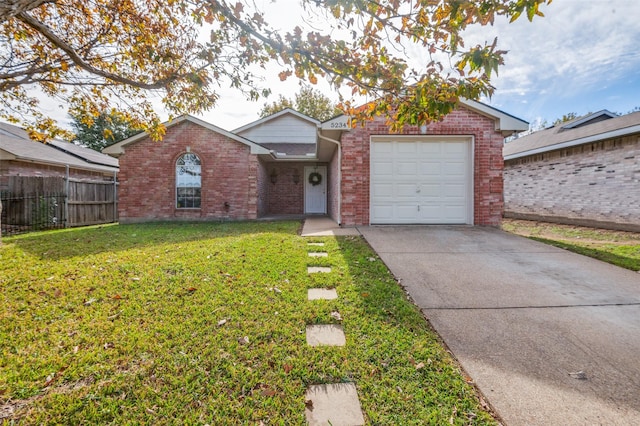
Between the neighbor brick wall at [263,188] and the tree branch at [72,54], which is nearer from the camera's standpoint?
the tree branch at [72,54]

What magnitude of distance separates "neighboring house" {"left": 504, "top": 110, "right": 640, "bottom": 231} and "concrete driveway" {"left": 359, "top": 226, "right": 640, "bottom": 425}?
645 centimetres

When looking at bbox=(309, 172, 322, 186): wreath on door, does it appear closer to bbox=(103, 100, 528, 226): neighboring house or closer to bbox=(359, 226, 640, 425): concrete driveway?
bbox=(103, 100, 528, 226): neighboring house

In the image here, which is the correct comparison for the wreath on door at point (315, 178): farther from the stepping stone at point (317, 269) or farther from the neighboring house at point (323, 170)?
the stepping stone at point (317, 269)

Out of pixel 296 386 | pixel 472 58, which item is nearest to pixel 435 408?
pixel 296 386

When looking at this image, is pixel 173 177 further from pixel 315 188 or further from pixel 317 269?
pixel 317 269

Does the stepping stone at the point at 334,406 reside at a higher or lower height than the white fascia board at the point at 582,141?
lower

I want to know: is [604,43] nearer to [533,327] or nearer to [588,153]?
[588,153]

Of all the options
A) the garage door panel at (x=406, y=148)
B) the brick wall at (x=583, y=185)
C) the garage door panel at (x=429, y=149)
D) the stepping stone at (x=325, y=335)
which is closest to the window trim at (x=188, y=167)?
the garage door panel at (x=406, y=148)

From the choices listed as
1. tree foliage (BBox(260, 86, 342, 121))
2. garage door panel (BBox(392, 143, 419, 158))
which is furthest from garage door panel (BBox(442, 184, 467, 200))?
tree foliage (BBox(260, 86, 342, 121))

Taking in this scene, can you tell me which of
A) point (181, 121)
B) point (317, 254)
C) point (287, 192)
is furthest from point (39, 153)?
point (317, 254)

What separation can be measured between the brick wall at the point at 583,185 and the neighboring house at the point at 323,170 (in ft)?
14.5

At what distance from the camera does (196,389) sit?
1827 millimetres

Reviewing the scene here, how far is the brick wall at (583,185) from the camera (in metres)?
8.77

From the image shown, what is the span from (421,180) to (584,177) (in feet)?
22.7
